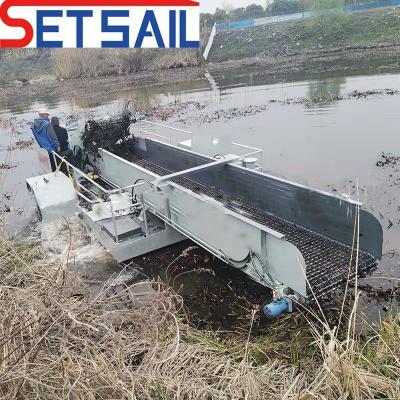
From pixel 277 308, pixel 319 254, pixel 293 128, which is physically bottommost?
pixel 277 308

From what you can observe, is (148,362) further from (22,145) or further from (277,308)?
(22,145)

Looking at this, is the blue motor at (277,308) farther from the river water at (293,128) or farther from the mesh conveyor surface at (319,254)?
the river water at (293,128)

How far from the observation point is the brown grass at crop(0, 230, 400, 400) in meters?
2.68

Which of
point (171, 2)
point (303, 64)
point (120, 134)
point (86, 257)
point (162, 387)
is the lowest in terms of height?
point (86, 257)

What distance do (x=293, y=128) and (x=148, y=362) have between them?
976 centimetres

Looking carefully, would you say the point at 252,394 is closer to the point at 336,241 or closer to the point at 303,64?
the point at 336,241

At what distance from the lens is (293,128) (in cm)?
1187

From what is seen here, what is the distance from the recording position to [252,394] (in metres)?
2.87

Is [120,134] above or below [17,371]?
above

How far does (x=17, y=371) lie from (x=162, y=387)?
94 cm

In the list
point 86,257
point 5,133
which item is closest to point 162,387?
point 86,257

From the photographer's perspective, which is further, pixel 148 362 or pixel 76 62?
pixel 76 62

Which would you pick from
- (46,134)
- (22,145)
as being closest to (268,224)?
(46,134)

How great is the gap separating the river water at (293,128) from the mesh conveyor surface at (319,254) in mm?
716
